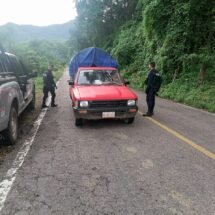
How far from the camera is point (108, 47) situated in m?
41.8

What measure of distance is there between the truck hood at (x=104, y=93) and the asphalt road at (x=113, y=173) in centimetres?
84

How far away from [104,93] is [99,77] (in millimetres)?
1399

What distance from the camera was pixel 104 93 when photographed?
827 cm

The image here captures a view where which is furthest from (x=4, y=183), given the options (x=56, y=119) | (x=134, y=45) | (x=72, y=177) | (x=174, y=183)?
(x=134, y=45)

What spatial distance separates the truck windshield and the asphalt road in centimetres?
186

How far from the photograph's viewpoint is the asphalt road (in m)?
3.76

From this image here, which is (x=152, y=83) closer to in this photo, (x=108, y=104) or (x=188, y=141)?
(x=108, y=104)

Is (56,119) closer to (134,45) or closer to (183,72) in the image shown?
(183,72)

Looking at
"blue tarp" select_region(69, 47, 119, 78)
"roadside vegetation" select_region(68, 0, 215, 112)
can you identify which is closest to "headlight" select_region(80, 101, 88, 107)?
"roadside vegetation" select_region(68, 0, 215, 112)

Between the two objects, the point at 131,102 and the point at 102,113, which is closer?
the point at 102,113

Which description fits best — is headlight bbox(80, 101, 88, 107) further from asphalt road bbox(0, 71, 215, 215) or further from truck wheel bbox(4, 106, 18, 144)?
truck wheel bbox(4, 106, 18, 144)

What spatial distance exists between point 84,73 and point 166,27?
10.8 metres

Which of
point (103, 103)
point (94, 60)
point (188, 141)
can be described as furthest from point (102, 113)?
point (94, 60)

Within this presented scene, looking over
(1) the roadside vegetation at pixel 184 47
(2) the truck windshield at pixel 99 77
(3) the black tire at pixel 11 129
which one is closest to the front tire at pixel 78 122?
(2) the truck windshield at pixel 99 77
